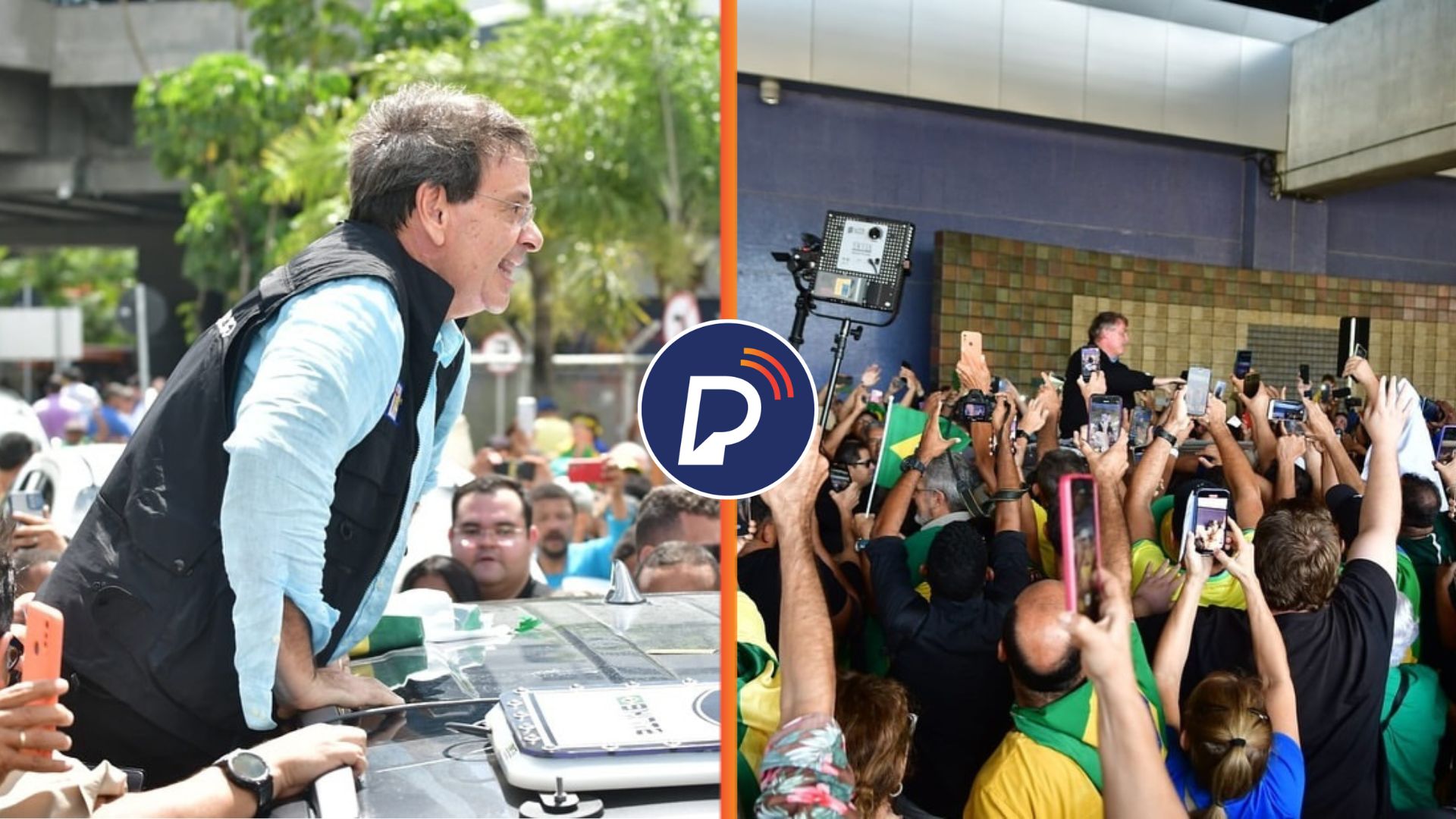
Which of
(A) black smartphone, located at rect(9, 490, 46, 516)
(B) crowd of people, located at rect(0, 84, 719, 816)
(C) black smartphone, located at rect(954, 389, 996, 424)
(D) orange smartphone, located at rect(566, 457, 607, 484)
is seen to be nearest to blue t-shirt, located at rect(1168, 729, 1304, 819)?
(C) black smartphone, located at rect(954, 389, 996, 424)

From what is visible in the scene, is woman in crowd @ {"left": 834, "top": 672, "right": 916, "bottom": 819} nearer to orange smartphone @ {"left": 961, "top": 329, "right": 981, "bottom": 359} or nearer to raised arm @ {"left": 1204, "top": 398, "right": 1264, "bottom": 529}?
orange smartphone @ {"left": 961, "top": 329, "right": 981, "bottom": 359}

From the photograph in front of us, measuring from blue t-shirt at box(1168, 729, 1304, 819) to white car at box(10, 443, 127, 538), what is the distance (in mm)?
2934

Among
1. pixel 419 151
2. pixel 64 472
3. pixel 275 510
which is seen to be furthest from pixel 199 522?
pixel 64 472

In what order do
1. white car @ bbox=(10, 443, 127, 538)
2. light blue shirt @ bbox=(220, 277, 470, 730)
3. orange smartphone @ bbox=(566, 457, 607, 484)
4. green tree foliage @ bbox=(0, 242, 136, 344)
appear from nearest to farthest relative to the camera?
light blue shirt @ bbox=(220, 277, 470, 730) → white car @ bbox=(10, 443, 127, 538) → orange smartphone @ bbox=(566, 457, 607, 484) → green tree foliage @ bbox=(0, 242, 136, 344)

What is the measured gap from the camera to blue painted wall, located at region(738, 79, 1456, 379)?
1586 millimetres

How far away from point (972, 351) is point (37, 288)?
28995 millimetres

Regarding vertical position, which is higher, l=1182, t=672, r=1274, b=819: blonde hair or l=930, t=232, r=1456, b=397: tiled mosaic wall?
l=930, t=232, r=1456, b=397: tiled mosaic wall

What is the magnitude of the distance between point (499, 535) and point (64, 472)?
136 cm

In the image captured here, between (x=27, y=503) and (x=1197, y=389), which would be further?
(x=27, y=503)

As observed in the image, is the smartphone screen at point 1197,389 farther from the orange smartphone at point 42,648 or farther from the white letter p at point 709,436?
the orange smartphone at point 42,648

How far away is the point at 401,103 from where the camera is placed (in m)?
1.52

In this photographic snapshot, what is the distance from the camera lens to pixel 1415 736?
1.95 meters

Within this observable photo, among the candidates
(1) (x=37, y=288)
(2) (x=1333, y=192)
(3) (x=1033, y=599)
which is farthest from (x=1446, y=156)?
(1) (x=37, y=288)

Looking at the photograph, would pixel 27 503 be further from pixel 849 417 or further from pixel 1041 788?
pixel 1041 788
